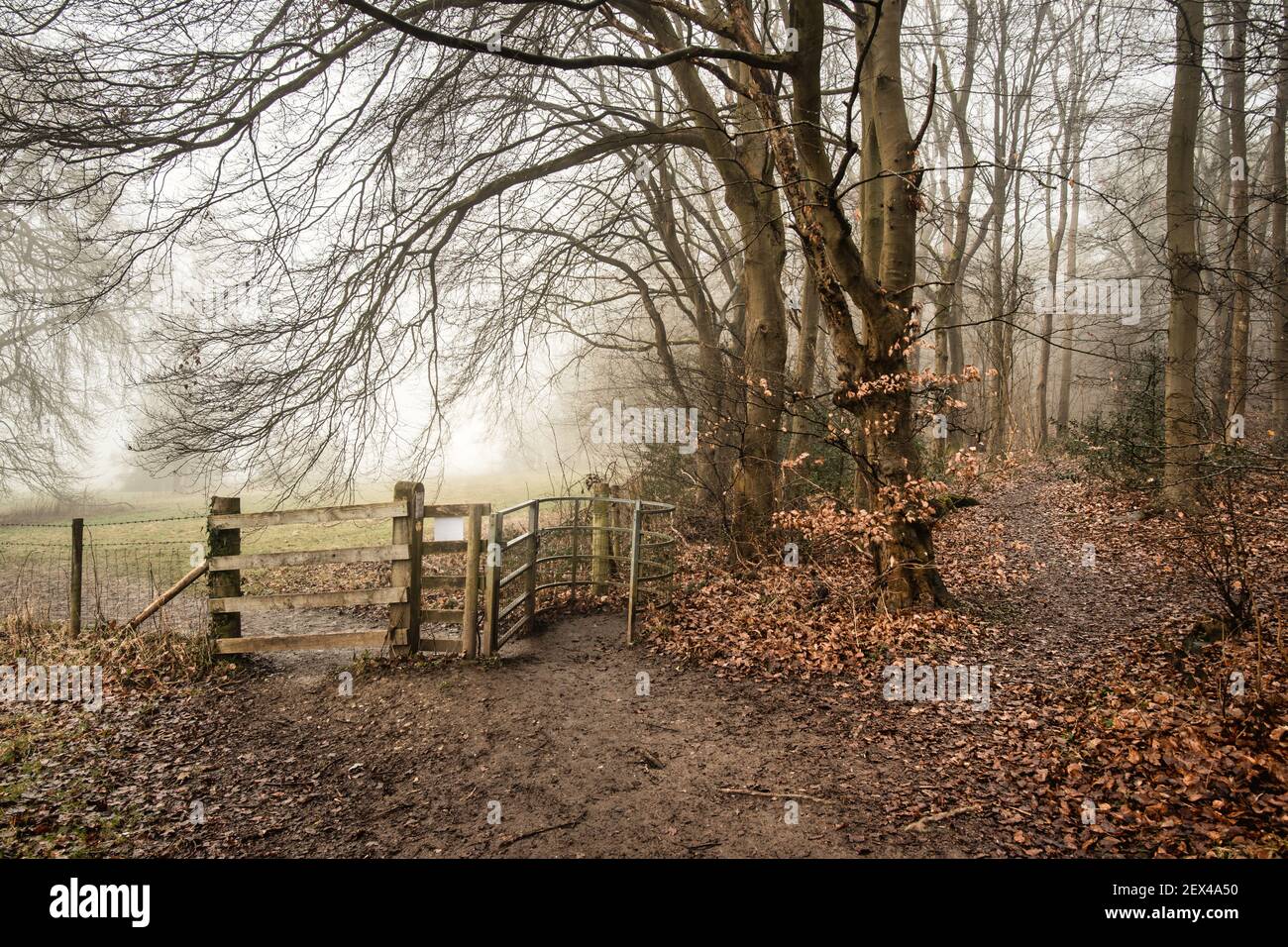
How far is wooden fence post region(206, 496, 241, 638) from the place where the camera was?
7.66m

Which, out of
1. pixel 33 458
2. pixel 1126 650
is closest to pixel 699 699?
pixel 1126 650

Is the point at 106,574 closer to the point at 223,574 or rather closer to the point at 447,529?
the point at 223,574

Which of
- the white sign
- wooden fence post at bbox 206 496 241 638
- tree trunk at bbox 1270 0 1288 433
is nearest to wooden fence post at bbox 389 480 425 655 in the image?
the white sign

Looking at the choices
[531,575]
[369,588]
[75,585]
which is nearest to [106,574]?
[75,585]

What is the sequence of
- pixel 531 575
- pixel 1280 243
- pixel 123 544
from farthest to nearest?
1. pixel 1280 243
2. pixel 123 544
3. pixel 531 575

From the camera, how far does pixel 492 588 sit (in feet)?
24.4

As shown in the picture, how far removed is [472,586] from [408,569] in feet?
2.34

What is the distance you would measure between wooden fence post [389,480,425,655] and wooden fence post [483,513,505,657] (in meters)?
0.77

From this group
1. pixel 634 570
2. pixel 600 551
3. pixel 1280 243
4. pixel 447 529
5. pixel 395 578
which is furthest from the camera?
pixel 1280 243

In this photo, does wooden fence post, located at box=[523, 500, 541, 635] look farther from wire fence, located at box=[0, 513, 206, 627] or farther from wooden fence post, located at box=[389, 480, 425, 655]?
wire fence, located at box=[0, 513, 206, 627]

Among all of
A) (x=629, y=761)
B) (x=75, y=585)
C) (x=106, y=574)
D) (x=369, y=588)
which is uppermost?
(x=369, y=588)
